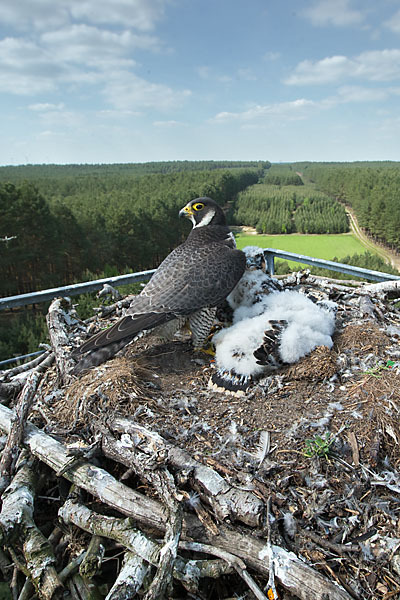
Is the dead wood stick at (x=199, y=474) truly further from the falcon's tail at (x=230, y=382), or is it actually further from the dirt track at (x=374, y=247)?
the dirt track at (x=374, y=247)

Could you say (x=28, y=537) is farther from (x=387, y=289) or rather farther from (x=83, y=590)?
(x=387, y=289)

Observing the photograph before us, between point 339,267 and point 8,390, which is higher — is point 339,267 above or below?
above

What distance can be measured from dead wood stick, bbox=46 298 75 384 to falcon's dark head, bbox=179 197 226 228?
5.24 feet

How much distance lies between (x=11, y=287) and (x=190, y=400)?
21658 mm

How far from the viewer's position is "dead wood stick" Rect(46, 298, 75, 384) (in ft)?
9.95

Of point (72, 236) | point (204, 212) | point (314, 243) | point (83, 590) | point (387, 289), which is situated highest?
point (204, 212)

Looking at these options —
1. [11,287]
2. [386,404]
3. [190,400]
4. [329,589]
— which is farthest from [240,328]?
[11,287]

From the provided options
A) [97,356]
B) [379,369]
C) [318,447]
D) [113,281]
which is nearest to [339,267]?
[379,369]

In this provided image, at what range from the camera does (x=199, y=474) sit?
1.94 meters

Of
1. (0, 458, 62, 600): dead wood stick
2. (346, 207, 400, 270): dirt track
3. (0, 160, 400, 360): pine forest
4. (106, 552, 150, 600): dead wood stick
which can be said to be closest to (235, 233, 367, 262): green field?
(346, 207, 400, 270): dirt track

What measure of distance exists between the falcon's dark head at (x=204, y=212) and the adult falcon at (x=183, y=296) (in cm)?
34

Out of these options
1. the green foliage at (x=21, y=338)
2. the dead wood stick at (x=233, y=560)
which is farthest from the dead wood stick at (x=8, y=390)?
the green foliage at (x=21, y=338)

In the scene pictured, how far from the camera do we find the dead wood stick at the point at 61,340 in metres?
3.03

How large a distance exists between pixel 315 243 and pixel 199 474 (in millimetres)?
43991
